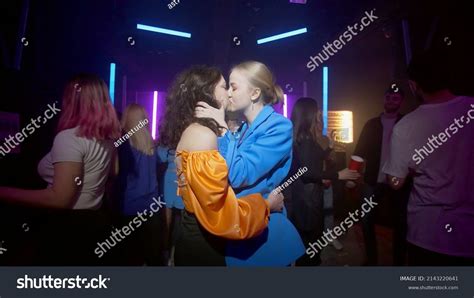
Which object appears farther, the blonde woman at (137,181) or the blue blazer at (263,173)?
the blonde woman at (137,181)

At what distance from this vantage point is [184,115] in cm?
110

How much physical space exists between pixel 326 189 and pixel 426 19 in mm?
1824

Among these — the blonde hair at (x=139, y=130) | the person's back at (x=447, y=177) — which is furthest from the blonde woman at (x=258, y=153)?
the blonde hair at (x=139, y=130)

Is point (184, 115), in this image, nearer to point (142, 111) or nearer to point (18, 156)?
point (142, 111)

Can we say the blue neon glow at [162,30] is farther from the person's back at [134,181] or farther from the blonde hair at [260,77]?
the blonde hair at [260,77]

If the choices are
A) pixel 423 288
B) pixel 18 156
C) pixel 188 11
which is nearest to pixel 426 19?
pixel 423 288

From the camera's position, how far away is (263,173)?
3.61 feet

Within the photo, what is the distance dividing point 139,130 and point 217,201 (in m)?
1.20

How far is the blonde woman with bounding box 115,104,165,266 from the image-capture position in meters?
1.93

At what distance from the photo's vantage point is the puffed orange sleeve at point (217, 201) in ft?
3.04

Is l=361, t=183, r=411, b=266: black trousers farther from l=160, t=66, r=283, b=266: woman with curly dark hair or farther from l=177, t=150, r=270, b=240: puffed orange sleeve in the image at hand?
l=177, t=150, r=270, b=240: puffed orange sleeve

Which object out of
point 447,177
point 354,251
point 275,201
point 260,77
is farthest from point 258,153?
point 354,251

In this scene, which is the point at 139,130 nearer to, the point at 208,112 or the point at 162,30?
the point at 208,112

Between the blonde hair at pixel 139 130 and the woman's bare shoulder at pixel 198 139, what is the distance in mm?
1021
